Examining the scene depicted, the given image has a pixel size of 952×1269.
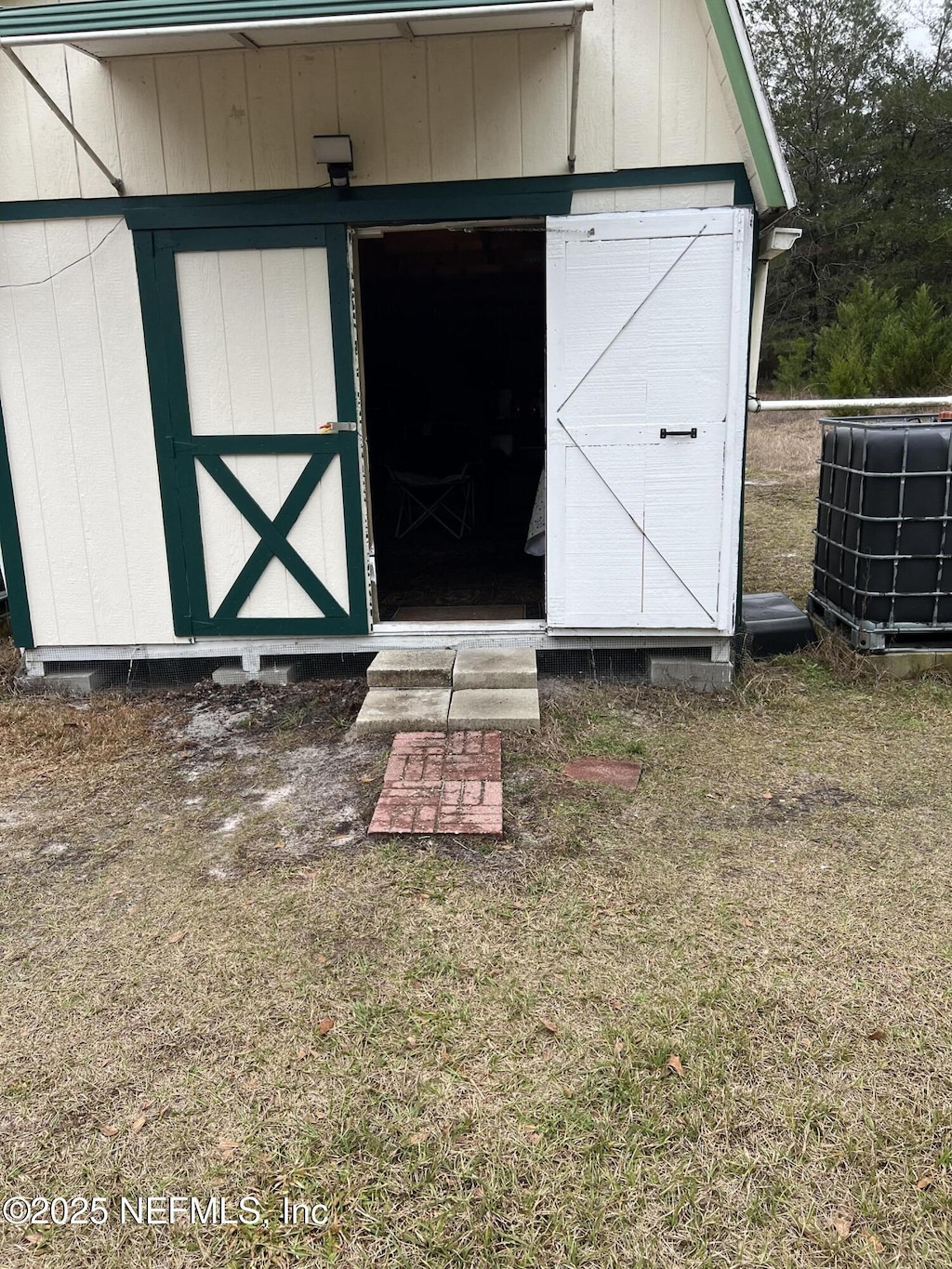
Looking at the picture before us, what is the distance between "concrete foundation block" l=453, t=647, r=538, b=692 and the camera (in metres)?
4.34

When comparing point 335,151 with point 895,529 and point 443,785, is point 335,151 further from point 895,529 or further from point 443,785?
point 895,529

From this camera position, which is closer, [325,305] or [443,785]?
[443,785]

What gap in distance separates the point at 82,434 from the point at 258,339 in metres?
1.01

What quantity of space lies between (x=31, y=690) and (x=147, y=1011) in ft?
9.70

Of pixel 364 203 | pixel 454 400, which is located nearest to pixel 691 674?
pixel 364 203

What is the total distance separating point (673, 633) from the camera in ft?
14.9

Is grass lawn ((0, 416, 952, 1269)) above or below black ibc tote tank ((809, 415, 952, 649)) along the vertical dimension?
below

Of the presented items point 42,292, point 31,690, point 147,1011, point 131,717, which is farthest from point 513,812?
point 42,292

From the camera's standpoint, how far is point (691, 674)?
15.2 feet

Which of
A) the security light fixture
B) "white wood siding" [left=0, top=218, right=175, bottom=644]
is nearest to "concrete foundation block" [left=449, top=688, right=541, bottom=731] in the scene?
"white wood siding" [left=0, top=218, right=175, bottom=644]

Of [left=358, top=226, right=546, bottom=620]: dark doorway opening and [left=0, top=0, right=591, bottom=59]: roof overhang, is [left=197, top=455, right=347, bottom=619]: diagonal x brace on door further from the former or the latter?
[left=358, top=226, right=546, bottom=620]: dark doorway opening

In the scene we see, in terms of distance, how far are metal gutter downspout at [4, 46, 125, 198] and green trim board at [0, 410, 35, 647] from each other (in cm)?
125

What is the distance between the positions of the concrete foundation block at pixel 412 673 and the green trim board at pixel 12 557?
1.86 m

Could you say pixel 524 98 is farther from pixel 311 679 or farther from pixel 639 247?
pixel 311 679
